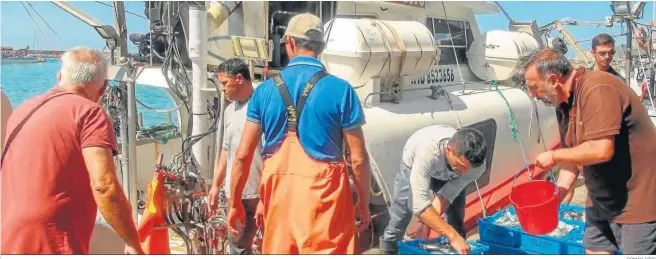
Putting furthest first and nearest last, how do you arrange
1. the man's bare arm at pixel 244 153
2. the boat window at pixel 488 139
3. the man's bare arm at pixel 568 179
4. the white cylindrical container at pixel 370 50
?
1. the boat window at pixel 488 139
2. the white cylindrical container at pixel 370 50
3. the man's bare arm at pixel 568 179
4. the man's bare arm at pixel 244 153

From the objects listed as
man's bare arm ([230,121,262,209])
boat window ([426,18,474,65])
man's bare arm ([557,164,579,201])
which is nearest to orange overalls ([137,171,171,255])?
man's bare arm ([230,121,262,209])

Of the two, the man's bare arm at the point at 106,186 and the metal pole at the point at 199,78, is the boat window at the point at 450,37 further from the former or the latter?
the man's bare arm at the point at 106,186

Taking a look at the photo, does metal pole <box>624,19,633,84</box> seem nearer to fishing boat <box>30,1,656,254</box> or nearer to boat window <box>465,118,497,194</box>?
fishing boat <box>30,1,656,254</box>

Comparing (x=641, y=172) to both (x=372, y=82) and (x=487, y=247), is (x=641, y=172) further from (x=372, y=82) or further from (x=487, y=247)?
(x=372, y=82)

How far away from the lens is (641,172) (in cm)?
291

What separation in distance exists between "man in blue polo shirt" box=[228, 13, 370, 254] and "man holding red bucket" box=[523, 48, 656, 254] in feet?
3.07

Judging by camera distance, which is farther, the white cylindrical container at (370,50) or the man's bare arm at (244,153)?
the white cylindrical container at (370,50)

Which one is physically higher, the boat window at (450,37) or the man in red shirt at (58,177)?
the boat window at (450,37)

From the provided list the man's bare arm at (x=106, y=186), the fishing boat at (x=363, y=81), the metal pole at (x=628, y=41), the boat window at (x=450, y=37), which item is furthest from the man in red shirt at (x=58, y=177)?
the metal pole at (x=628, y=41)

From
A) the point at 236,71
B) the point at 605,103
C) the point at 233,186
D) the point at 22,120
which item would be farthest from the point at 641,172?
the point at 22,120

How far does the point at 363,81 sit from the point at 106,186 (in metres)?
2.93

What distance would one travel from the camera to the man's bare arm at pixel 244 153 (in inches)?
125

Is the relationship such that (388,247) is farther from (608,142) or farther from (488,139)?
(488,139)

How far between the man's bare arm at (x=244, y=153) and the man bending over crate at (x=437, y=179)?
43.7 inches
